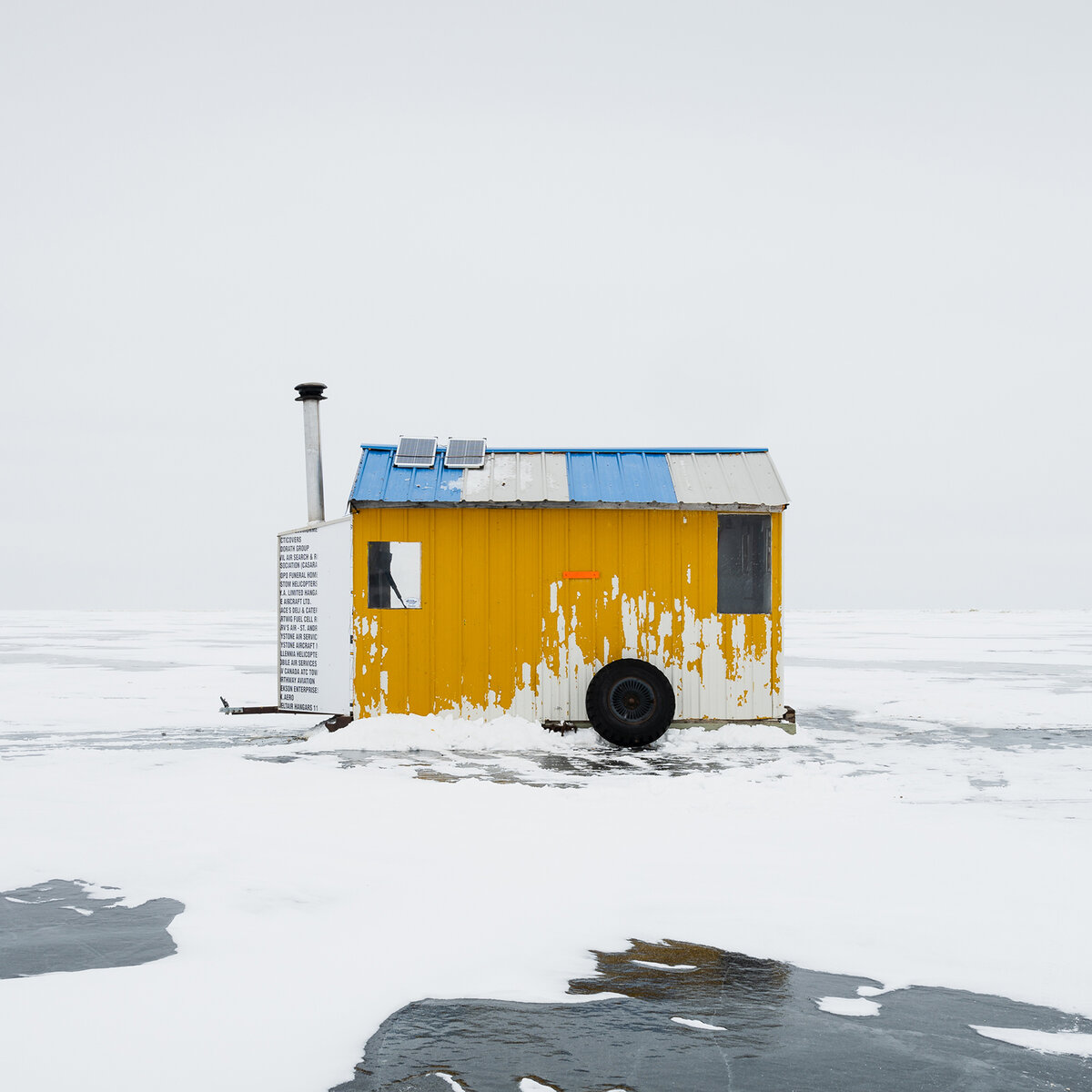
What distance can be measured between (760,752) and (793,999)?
24.2ft

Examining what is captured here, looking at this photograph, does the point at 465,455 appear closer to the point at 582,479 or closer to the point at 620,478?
the point at 582,479

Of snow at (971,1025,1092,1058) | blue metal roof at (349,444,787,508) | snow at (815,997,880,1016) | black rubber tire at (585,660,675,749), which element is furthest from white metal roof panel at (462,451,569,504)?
snow at (971,1025,1092,1058)

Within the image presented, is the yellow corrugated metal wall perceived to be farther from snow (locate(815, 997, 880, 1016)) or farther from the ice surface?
the ice surface

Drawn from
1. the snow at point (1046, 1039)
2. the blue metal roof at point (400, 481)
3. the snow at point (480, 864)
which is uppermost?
the blue metal roof at point (400, 481)

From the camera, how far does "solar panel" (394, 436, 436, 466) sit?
13.6m

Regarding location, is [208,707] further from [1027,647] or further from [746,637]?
[1027,647]

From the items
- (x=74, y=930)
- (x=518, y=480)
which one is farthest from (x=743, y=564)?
(x=74, y=930)

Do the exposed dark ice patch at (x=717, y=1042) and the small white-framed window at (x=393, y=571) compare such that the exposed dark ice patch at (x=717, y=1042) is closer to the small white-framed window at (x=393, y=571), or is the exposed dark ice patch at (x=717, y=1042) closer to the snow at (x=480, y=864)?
the snow at (x=480, y=864)

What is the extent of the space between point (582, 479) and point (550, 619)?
207 cm

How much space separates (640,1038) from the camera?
4.16 meters

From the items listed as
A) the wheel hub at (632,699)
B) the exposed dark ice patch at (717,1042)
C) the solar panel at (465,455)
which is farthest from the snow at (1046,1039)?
the solar panel at (465,455)

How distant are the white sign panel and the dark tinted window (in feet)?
16.8

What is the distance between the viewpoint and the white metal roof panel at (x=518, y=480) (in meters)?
13.0

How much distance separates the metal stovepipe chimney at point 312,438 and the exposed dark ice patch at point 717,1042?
413 inches
